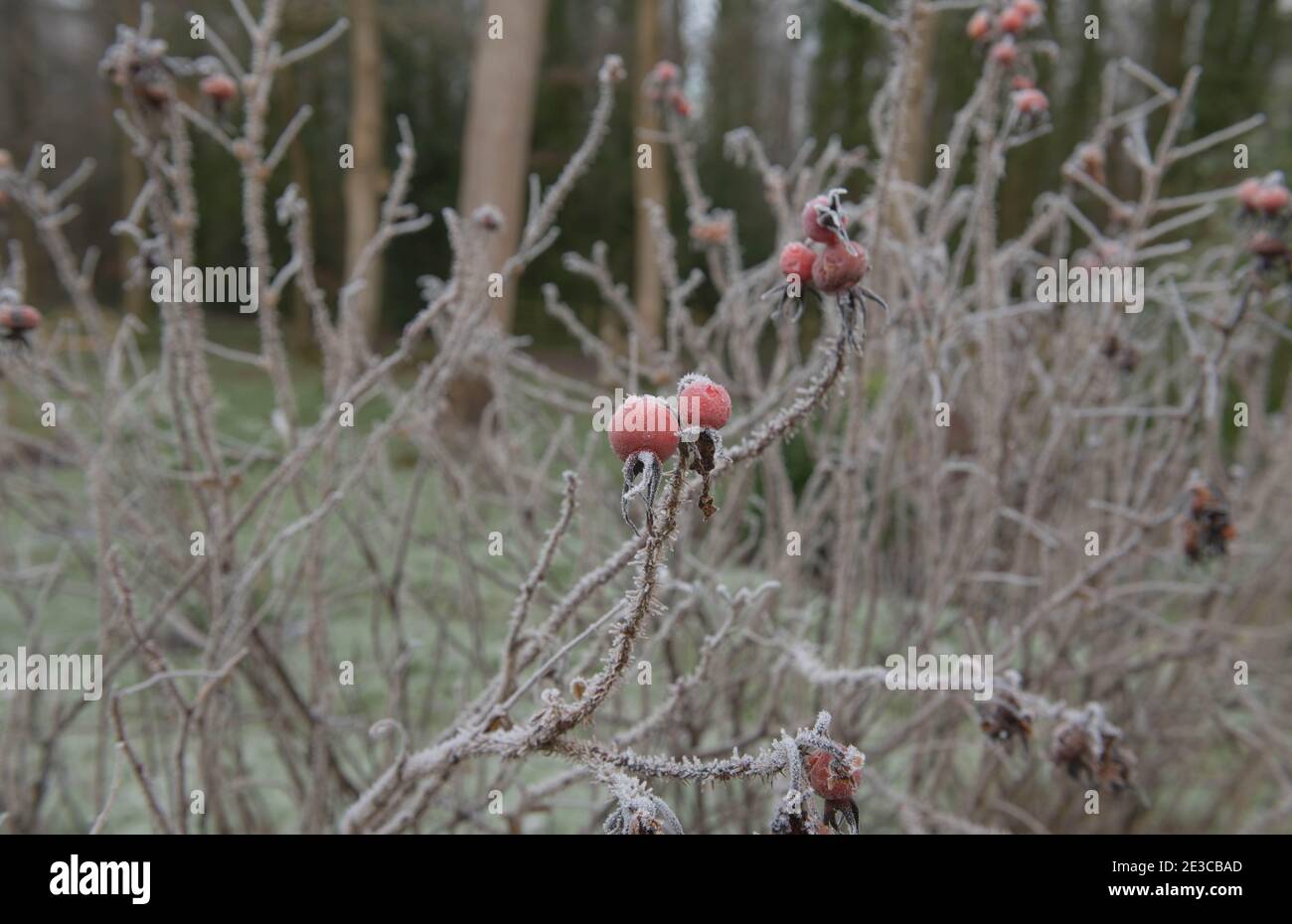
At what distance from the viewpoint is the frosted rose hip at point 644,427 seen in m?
0.43

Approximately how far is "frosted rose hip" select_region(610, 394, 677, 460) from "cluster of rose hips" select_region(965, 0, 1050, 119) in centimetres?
91

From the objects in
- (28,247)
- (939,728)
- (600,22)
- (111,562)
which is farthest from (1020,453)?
(28,247)

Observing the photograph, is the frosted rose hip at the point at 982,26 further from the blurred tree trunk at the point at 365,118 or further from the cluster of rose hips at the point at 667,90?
the blurred tree trunk at the point at 365,118

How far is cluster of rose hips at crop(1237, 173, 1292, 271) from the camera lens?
3.48 feet

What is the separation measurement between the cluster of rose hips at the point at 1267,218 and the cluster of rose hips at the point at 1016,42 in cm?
23

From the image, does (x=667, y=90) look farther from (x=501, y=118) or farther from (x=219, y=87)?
(x=501, y=118)

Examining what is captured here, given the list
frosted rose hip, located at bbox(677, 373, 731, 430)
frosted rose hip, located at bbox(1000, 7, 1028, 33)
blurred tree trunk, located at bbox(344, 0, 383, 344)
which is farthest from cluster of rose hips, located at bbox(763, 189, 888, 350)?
blurred tree trunk, located at bbox(344, 0, 383, 344)

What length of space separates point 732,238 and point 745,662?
59 cm

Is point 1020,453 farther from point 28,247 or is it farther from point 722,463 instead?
point 28,247

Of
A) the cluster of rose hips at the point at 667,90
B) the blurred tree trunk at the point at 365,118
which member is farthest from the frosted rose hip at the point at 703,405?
the blurred tree trunk at the point at 365,118

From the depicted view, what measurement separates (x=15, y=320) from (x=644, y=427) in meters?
0.65

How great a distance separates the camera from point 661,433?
43cm

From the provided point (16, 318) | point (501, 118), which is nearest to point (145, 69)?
point (16, 318)
